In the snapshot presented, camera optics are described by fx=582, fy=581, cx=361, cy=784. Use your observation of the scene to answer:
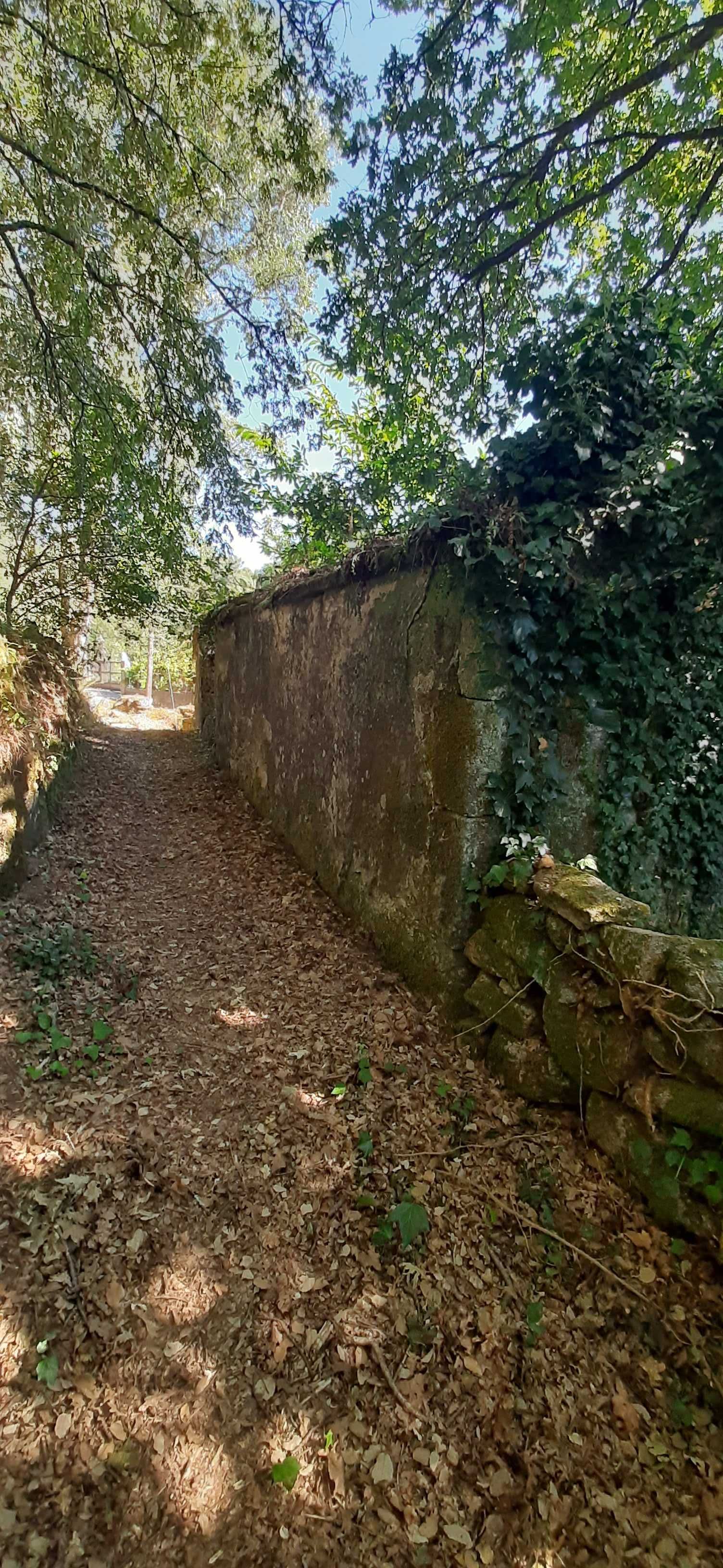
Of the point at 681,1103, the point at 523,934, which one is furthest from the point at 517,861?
the point at 681,1103

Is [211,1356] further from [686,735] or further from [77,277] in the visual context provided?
[77,277]

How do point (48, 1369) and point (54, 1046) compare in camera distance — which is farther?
point (54, 1046)

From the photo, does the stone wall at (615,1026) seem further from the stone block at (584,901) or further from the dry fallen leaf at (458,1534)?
the dry fallen leaf at (458,1534)

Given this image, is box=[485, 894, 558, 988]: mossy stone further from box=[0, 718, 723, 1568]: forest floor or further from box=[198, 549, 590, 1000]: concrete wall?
box=[0, 718, 723, 1568]: forest floor

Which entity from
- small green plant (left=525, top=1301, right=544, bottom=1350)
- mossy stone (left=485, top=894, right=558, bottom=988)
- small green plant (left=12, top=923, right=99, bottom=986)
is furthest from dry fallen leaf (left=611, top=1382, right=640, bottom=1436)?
small green plant (left=12, top=923, right=99, bottom=986)

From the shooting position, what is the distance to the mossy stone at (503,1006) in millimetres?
2764

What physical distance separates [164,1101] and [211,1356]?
3.36 feet

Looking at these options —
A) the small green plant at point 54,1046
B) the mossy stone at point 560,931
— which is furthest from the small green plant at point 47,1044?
the mossy stone at point 560,931

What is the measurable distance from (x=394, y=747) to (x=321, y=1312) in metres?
2.65

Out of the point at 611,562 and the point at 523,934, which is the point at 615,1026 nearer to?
the point at 523,934

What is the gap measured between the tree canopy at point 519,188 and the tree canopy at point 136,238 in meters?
0.75

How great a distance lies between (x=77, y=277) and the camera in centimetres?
494

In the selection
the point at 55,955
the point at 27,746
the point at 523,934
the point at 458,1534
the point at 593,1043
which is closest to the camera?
the point at 458,1534

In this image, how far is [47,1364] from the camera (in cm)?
173
